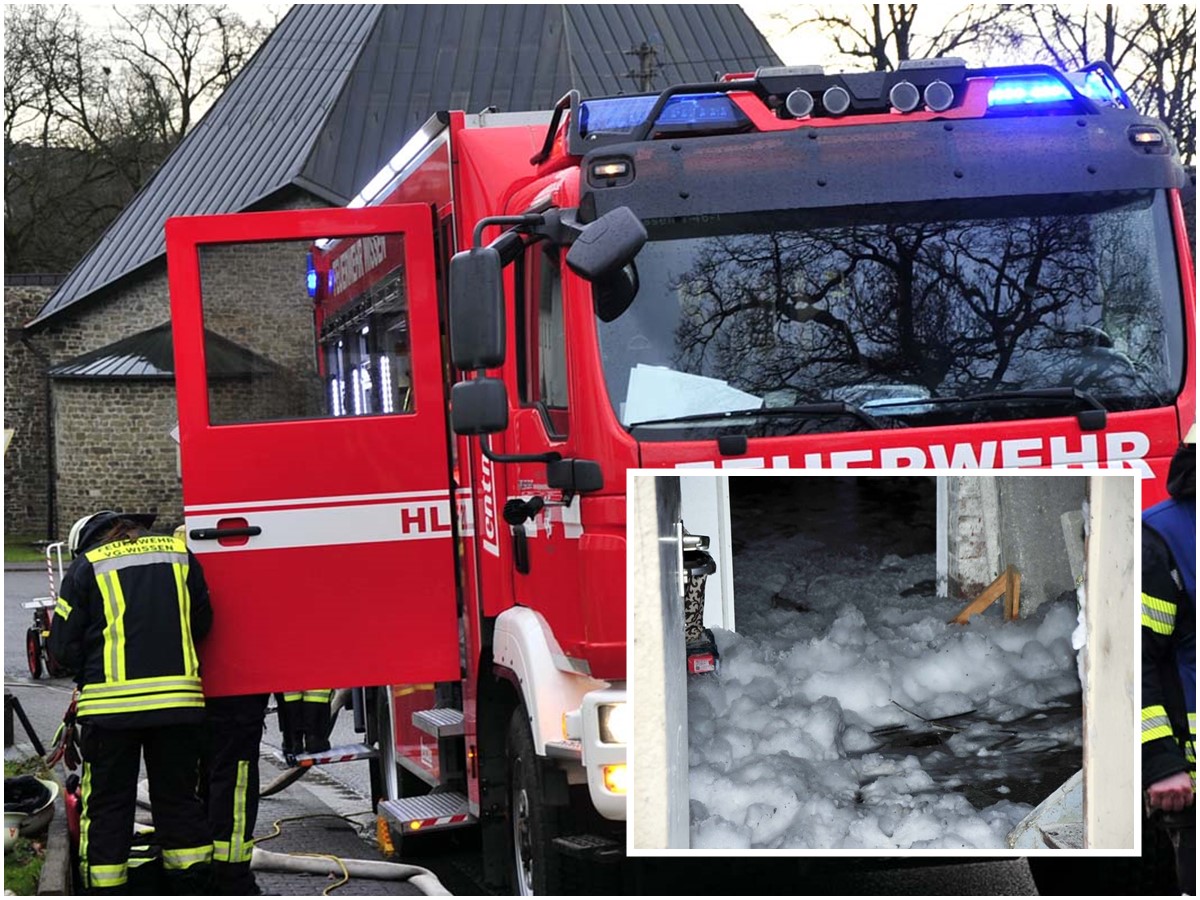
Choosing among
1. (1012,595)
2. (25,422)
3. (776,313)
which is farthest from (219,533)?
(25,422)

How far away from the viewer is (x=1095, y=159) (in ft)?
17.4

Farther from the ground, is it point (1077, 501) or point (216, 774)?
point (1077, 501)

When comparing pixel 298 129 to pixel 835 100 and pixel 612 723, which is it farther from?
pixel 612 723

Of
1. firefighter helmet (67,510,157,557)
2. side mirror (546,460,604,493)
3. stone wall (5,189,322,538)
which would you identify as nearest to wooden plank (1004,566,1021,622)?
side mirror (546,460,604,493)

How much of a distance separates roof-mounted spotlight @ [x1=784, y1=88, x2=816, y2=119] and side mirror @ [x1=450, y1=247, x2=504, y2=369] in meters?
1.08

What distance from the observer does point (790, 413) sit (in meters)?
5.11

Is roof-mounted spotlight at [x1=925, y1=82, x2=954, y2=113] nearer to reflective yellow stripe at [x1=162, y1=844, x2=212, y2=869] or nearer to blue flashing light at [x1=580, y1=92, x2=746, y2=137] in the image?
blue flashing light at [x1=580, y1=92, x2=746, y2=137]

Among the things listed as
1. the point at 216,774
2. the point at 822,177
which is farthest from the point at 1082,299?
the point at 216,774

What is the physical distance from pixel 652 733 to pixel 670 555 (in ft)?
1.38

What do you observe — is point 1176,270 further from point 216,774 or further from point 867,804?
point 216,774

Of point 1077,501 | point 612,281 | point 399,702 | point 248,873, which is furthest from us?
point 399,702

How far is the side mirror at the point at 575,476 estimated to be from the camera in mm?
5168

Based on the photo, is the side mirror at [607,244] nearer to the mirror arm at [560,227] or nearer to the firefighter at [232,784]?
the mirror arm at [560,227]

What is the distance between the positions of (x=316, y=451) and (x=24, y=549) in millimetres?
36323
